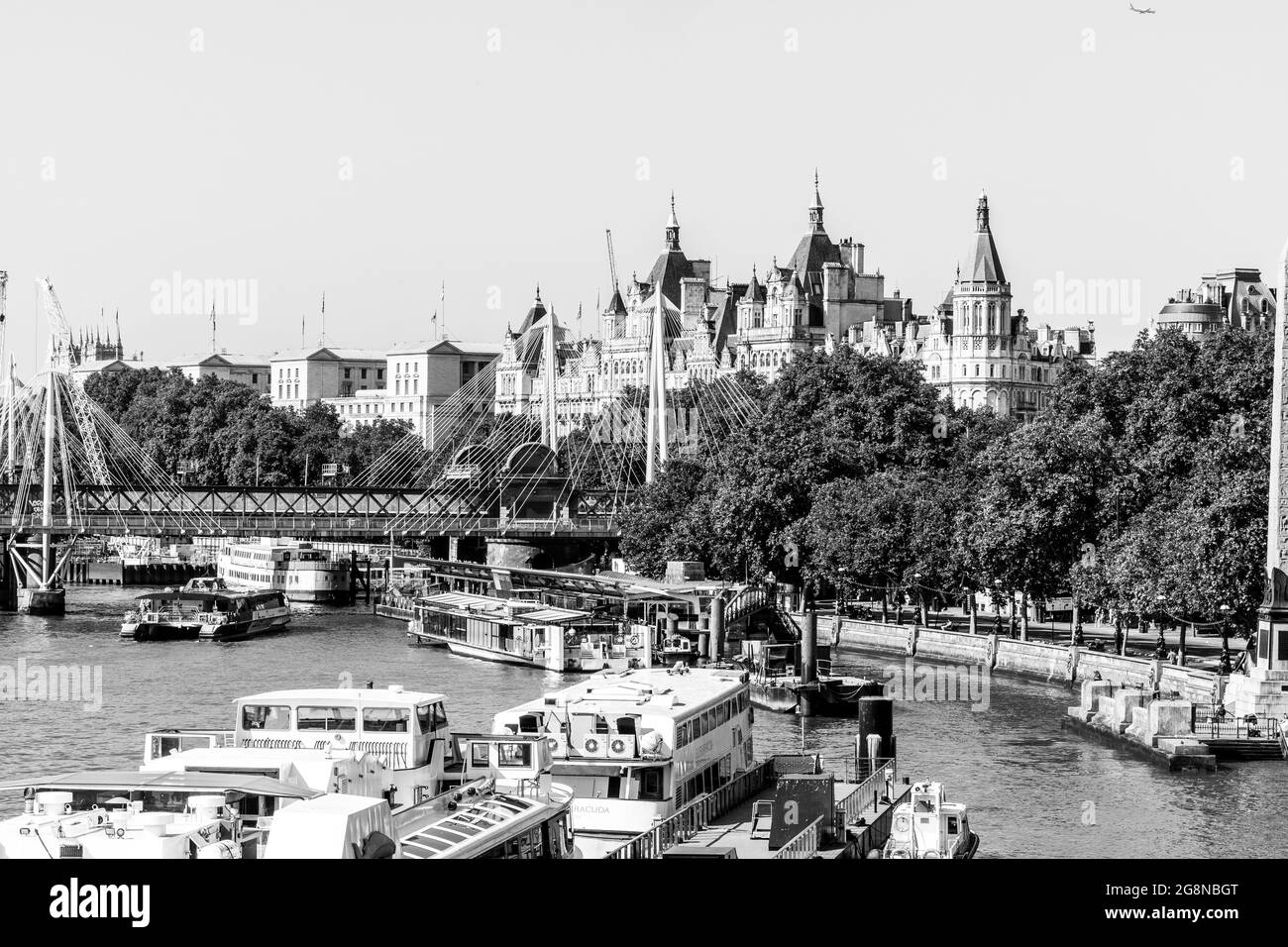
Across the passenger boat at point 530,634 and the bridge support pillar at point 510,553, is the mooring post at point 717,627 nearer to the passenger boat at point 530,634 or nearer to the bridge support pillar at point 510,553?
the passenger boat at point 530,634

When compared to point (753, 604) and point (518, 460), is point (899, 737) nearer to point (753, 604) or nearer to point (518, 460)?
point (753, 604)

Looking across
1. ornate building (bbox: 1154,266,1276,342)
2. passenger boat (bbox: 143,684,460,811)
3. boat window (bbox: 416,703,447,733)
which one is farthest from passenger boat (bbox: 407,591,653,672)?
ornate building (bbox: 1154,266,1276,342)

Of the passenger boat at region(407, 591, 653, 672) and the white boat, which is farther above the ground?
the white boat

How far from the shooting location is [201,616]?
250 ft

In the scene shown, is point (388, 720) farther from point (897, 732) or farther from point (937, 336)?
point (937, 336)

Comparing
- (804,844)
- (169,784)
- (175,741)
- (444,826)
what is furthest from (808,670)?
(444,826)

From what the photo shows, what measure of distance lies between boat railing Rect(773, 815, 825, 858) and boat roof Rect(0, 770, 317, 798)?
6002 millimetres

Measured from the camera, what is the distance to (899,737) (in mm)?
47594

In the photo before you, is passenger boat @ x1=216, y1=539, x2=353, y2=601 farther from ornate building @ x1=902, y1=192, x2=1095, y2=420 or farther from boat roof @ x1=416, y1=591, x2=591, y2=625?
ornate building @ x1=902, y1=192, x2=1095, y2=420

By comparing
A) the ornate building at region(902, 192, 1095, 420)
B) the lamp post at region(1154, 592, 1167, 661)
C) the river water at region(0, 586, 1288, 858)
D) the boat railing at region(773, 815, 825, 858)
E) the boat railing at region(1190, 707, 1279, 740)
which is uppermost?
the ornate building at region(902, 192, 1095, 420)

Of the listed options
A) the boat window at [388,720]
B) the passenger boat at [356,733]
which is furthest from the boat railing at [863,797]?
the boat window at [388,720]

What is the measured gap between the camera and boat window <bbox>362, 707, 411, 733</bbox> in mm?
33094

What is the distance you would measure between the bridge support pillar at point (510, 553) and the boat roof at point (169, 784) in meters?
73.0

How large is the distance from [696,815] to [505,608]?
41.4 metres
